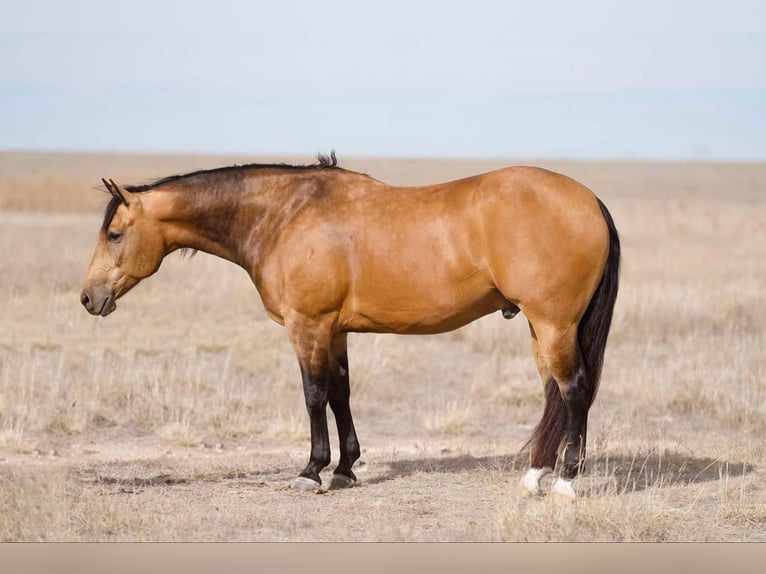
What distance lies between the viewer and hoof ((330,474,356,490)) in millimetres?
6852

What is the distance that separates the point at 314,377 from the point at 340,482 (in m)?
0.76

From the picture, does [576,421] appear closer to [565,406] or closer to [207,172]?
[565,406]

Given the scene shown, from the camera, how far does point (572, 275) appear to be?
6133mm

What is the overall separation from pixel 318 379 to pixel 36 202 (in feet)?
68.3

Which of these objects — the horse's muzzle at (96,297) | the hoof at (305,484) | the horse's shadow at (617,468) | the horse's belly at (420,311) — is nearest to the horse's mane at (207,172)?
the horse's muzzle at (96,297)

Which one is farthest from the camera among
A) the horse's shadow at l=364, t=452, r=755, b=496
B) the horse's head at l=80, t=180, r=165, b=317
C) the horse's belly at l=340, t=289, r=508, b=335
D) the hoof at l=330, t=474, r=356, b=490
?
the horse's shadow at l=364, t=452, r=755, b=496

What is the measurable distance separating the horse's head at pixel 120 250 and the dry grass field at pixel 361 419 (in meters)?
1.23

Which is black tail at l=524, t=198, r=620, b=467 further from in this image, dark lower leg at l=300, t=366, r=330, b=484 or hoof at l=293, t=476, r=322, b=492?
hoof at l=293, t=476, r=322, b=492

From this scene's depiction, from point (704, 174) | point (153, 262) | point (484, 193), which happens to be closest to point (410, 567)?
point (484, 193)

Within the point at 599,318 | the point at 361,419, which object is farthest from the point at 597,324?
the point at 361,419

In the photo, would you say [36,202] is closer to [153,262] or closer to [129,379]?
[129,379]

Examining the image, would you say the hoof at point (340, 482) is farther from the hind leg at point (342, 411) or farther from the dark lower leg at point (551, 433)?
the dark lower leg at point (551, 433)

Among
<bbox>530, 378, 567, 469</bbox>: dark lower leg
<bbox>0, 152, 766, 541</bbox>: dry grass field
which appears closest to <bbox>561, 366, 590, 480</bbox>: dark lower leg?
<bbox>530, 378, 567, 469</bbox>: dark lower leg

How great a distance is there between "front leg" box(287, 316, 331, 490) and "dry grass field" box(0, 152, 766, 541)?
0.76 feet
